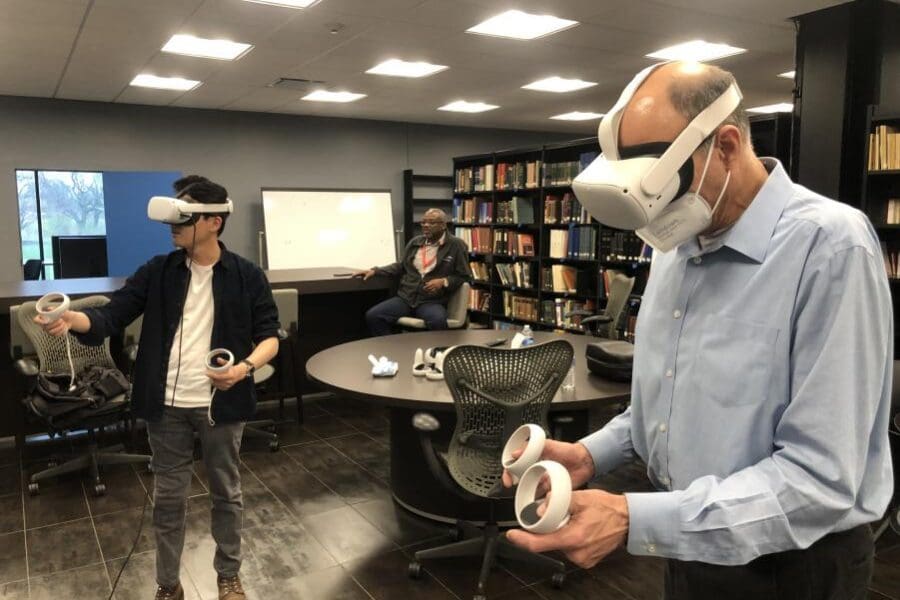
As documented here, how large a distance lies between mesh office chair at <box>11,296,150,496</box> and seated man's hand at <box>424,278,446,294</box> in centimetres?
214

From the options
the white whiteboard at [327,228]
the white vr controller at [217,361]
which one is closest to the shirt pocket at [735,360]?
the white vr controller at [217,361]

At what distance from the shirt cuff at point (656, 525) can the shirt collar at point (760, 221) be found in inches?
13.0

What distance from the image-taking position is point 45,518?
327 centimetres

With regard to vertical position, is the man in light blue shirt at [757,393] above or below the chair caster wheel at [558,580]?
above

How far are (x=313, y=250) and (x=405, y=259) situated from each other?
12.7 feet

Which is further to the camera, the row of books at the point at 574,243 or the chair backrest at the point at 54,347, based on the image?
the row of books at the point at 574,243

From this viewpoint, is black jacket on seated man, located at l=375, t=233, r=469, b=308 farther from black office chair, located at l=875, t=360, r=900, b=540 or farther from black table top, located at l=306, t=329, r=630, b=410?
black office chair, located at l=875, t=360, r=900, b=540

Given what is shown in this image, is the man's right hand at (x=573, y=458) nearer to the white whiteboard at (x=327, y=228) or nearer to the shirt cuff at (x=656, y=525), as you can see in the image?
the shirt cuff at (x=656, y=525)

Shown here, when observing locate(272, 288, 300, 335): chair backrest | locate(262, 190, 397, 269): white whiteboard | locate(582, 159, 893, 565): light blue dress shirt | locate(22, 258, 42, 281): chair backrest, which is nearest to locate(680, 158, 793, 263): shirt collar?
locate(582, 159, 893, 565): light blue dress shirt

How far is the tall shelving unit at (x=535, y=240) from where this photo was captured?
6.26m

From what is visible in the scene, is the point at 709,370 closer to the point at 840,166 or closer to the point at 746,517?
the point at 746,517

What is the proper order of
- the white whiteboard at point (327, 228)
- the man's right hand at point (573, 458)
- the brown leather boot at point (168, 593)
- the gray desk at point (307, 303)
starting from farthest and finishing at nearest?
the white whiteboard at point (327, 228)
the gray desk at point (307, 303)
the brown leather boot at point (168, 593)
the man's right hand at point (573, 458)

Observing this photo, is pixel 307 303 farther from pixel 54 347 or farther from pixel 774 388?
pixel 774 388

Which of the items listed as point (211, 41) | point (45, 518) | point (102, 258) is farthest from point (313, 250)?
point (45, 518)
